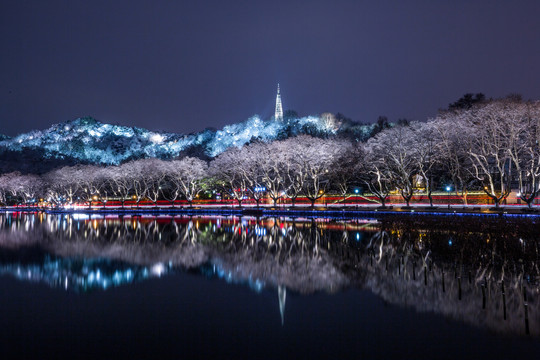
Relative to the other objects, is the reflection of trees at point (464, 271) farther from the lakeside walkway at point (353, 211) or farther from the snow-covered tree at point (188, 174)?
the snow-covered tree at point (188, 174)

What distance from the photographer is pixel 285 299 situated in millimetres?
16688

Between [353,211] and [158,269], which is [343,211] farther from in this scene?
[158,269]

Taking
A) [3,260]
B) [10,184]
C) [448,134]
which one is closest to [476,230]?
[448,134]

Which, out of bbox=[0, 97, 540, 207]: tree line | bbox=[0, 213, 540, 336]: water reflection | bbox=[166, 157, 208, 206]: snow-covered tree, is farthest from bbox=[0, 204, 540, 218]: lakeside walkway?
bbox=[166, 157, 208, 206]: snow-covered tree

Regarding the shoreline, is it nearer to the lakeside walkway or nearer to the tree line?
the lakeside walkway

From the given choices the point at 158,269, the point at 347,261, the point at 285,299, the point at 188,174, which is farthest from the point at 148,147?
the point at 285,299

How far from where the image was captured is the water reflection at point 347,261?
49.3 feet

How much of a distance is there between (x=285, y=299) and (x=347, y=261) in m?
7.39

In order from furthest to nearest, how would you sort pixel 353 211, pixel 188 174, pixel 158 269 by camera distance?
1. pixel 188 174
2. pixel 353 211
3. pixel 158 269

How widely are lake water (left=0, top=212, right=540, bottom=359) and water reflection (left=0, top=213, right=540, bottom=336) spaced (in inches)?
3.7

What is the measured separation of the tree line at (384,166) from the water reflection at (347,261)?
9018mm

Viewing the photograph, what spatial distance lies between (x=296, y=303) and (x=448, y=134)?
3343cm

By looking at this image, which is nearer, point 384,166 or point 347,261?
point 347,261

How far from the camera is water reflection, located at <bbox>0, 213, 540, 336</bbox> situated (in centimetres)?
1504
